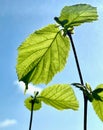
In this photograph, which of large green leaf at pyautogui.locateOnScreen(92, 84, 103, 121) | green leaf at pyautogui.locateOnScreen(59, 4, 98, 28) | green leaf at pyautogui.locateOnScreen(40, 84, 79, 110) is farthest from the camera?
green leaf at pyautogui.locateOnScreen(40, 84, 79, 110)

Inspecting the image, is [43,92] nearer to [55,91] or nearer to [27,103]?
[55,91]

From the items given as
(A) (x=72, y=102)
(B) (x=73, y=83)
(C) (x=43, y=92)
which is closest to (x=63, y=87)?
(A) (x=72, y=102)

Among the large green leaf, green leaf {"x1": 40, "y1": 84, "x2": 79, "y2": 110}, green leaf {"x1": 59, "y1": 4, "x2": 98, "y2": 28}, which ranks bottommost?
the large green leaf

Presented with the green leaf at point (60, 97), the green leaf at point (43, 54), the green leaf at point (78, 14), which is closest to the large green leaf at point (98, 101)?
the green leaf at point (60, 97)

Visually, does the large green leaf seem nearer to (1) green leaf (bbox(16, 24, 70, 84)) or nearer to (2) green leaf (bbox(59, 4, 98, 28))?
(1) green leaf (bbox(16, 24, 70, 84))

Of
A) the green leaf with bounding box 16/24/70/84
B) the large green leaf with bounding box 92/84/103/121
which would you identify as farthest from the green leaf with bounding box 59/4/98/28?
the large green leaf with bounding box 92/84/103/121

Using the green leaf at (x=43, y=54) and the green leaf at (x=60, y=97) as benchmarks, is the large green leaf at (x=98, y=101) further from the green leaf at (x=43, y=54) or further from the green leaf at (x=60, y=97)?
the green leaf at (x=43, y=54)
